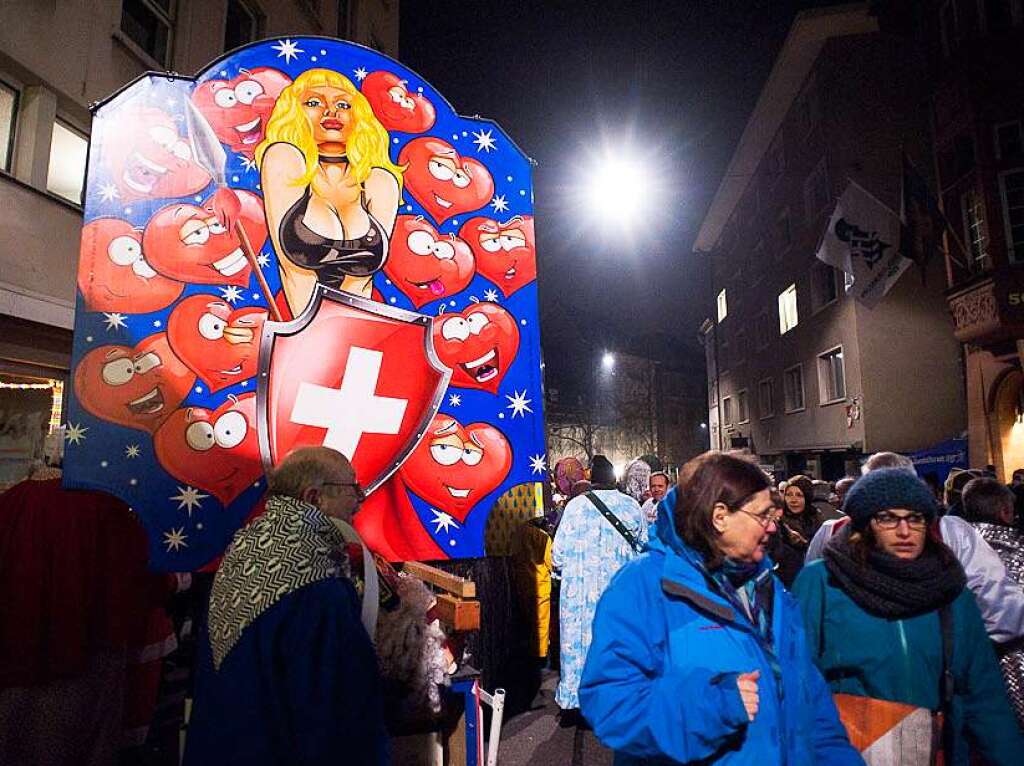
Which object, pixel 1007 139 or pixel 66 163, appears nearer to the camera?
pixel 66 163

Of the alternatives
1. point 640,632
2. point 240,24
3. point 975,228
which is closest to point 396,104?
point 640,632

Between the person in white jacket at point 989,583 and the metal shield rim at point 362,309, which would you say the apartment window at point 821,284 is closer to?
the person in white jacket at point 989,583

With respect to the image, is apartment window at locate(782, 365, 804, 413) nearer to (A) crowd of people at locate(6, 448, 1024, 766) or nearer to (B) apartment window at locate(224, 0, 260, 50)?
(B) apartment window at locate(224, 0, 260, 50)

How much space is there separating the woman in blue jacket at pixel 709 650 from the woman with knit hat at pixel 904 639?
19.5 inches

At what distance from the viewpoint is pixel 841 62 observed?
Result: 20.2 meters

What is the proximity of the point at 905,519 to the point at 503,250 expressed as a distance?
2336mm

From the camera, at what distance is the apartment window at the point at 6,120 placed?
769 cm

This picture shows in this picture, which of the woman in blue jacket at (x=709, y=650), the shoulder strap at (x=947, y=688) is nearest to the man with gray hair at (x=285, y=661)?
the woman in blue jacket at (x=709, y=650)

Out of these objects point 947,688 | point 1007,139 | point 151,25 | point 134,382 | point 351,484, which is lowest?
point 947,688

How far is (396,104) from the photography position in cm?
352

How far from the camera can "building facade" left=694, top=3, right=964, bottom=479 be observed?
720 inches

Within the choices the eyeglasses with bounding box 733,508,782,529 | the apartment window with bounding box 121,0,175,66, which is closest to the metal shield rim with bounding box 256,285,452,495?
the eyeglasses with bounding box 733,508,782,529

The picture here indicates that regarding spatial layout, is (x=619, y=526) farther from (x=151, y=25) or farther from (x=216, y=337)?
(x=151, y=25)

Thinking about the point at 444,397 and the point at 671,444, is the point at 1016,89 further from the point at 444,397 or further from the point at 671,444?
the point at 671,444
